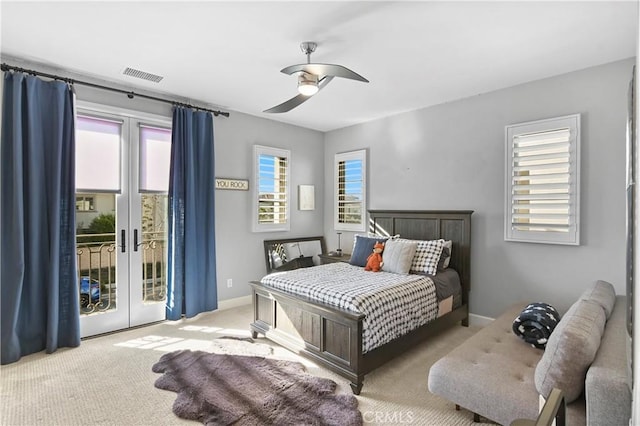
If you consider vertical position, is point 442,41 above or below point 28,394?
above

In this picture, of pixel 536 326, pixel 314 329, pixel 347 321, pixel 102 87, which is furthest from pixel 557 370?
pixel 102 87

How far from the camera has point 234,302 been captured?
456 cm

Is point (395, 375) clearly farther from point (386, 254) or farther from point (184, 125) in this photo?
point (184, 125)

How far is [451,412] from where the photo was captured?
2.23 meters

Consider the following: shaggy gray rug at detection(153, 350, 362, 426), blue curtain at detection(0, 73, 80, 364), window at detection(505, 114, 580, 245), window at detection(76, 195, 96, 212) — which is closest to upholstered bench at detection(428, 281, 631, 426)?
shaggy gray rug at detection(153, 350, 362, 426)

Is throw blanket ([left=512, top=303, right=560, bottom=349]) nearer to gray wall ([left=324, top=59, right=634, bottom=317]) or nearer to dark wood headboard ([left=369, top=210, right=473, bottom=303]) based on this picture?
gray wall ([left=324, top=59, right=634, bottom=317])

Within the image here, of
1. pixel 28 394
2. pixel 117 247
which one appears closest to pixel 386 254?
pixel 117 247

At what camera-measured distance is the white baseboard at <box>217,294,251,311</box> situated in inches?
174

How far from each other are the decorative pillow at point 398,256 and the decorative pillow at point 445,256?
0.32 m

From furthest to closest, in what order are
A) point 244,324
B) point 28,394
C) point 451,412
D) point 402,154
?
point 402,154, point 244,324, point 28,394, point 451,412

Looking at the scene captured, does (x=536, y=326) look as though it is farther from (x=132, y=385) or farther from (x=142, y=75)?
(x=142, y=75)

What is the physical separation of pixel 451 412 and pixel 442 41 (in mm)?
2707

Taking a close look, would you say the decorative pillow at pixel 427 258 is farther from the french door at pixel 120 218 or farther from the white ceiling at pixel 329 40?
the french door at pixel 120 218

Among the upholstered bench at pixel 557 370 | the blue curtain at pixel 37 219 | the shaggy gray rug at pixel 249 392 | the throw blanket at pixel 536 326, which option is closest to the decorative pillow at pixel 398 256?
the upholstered bench at pixel 557 370
